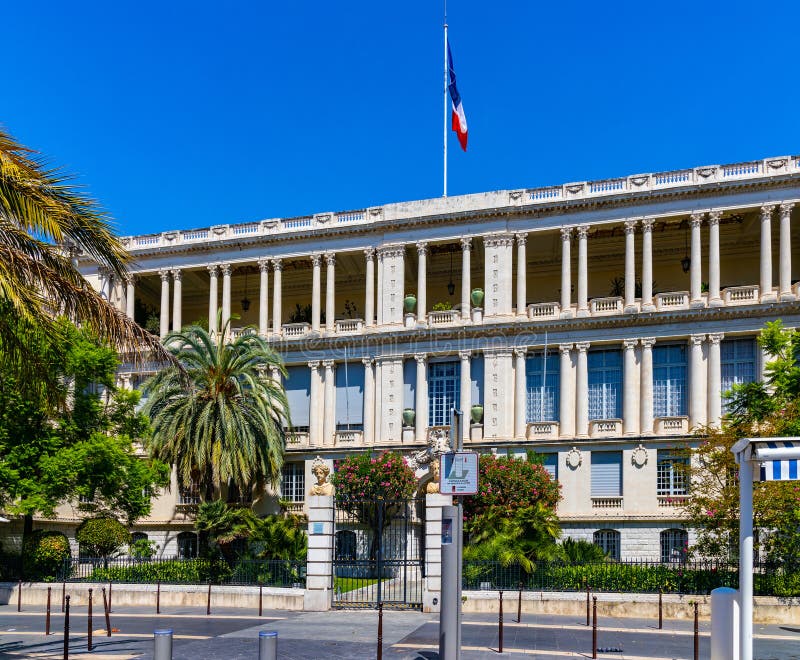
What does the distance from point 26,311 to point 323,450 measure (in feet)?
107

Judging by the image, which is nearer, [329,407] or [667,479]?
Result: [667,479]

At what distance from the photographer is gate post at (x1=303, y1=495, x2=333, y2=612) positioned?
26625 mm

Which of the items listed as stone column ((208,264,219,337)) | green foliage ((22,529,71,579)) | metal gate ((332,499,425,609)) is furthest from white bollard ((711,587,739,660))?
stone column ((208,264,219,337))

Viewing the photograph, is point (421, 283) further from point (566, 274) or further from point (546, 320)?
point (566, 274)

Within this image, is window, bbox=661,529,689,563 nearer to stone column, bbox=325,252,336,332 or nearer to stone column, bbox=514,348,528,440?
stone column, bbox=514,348,528,440

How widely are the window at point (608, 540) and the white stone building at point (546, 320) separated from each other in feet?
0.28

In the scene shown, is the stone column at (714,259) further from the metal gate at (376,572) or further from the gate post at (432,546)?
Answer: the gate post at (432,546)

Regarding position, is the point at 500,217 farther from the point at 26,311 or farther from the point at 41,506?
the point at 26,311

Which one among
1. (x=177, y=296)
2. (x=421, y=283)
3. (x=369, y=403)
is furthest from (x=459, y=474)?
(x=177, y=296)

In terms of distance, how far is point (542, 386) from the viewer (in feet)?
147

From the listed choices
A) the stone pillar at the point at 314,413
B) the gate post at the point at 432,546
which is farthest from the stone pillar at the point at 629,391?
the gate post at the point at 432,546

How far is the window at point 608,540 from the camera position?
41438 mm

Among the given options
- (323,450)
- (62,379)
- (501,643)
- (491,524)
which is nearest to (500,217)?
(323,450)

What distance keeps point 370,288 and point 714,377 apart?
17027 millimetres
